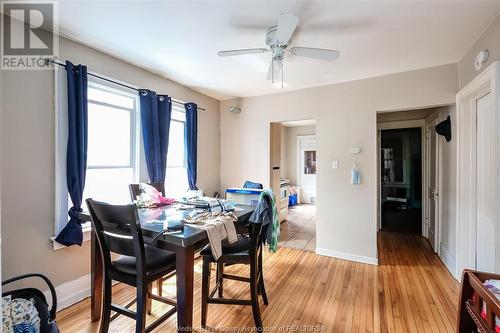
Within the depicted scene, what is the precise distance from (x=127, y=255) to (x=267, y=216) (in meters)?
1.04

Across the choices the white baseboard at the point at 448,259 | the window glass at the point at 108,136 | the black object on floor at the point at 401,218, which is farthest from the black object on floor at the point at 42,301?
the black object on floor at the point at 401,218

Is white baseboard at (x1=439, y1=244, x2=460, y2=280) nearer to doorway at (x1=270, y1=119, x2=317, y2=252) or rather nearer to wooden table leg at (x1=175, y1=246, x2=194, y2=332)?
doorway at (x1=270, y1=119, x2=317, y2=252)

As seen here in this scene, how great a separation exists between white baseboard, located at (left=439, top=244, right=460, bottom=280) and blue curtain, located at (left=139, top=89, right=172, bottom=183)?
371 centimetres

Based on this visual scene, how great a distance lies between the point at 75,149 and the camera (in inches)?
87.9

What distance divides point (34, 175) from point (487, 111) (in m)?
4.09

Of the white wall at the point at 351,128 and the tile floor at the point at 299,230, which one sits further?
the tile floor at the point at 299,230

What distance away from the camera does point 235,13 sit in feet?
6.25

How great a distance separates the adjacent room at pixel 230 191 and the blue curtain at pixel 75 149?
14 millimetres

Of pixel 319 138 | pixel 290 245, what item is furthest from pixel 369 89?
pixel 290 245

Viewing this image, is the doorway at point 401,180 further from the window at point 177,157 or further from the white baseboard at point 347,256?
the window at point 177,157

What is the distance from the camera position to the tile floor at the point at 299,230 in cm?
387

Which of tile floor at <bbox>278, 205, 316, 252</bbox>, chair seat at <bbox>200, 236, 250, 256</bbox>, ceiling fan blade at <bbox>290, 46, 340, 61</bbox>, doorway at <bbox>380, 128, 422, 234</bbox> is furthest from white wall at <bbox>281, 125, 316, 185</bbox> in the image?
chair seat at <bbox>200, 236, 250, 256</bbox>

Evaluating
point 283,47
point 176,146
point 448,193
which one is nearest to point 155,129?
point 176,146

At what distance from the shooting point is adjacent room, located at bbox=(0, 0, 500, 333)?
5.76 feet
